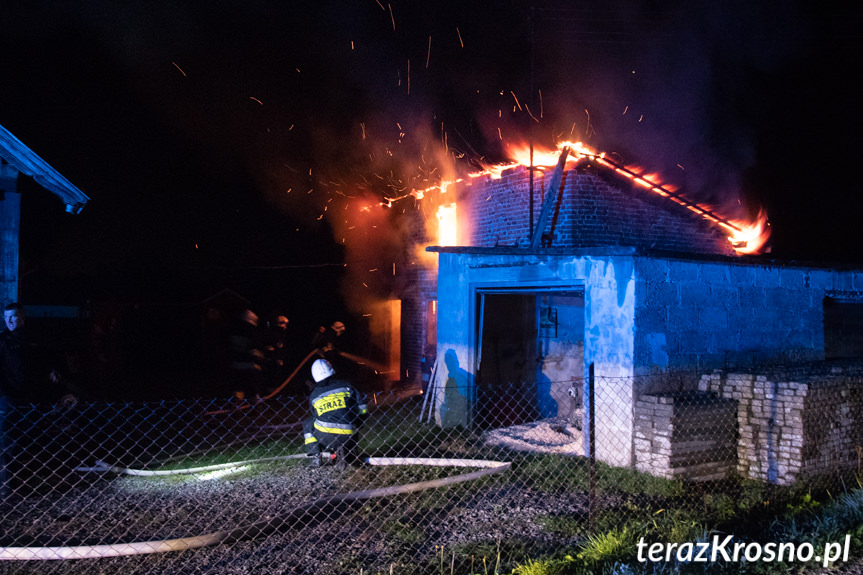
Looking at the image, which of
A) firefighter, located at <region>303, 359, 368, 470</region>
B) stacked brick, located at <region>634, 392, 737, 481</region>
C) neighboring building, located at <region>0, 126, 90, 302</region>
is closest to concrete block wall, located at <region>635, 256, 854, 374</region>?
stacked brick, located at <region>634, 392, 737, 481</region>

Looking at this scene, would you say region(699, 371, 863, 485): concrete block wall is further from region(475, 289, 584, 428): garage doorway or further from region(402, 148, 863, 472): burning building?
region(475, 289, 584, 428): garage doorway

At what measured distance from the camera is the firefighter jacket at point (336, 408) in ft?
22.5

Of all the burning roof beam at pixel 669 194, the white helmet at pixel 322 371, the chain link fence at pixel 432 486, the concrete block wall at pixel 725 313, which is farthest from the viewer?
the burning roof beam at pixel 669 194

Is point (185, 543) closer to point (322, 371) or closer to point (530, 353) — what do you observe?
point (322, 371)

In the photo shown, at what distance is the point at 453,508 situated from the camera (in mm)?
5980

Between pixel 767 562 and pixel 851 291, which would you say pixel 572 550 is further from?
pixel 851 291

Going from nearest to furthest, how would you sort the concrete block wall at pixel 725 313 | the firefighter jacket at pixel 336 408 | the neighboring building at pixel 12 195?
the neighboring building at pixel 12 195 < the firefighter jacket at pixel 336 408 < the concrete block wall at pixel 725 313

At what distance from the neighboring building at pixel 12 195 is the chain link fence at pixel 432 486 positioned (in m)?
1.59

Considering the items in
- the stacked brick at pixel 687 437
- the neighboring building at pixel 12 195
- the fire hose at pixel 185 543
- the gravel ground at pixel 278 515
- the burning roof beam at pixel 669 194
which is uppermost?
the burning roof beam at pixel 669 194

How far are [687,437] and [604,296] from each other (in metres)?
2.11

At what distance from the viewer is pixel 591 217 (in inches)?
404

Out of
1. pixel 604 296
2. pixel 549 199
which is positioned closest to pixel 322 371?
pixel 604 296

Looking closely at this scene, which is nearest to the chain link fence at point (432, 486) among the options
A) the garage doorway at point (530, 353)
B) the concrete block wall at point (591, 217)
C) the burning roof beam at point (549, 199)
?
the garage doorway at point (530, 353)

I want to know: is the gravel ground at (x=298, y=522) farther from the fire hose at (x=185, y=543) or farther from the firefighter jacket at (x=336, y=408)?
the firefighter jacket at (x=336, y=408)
